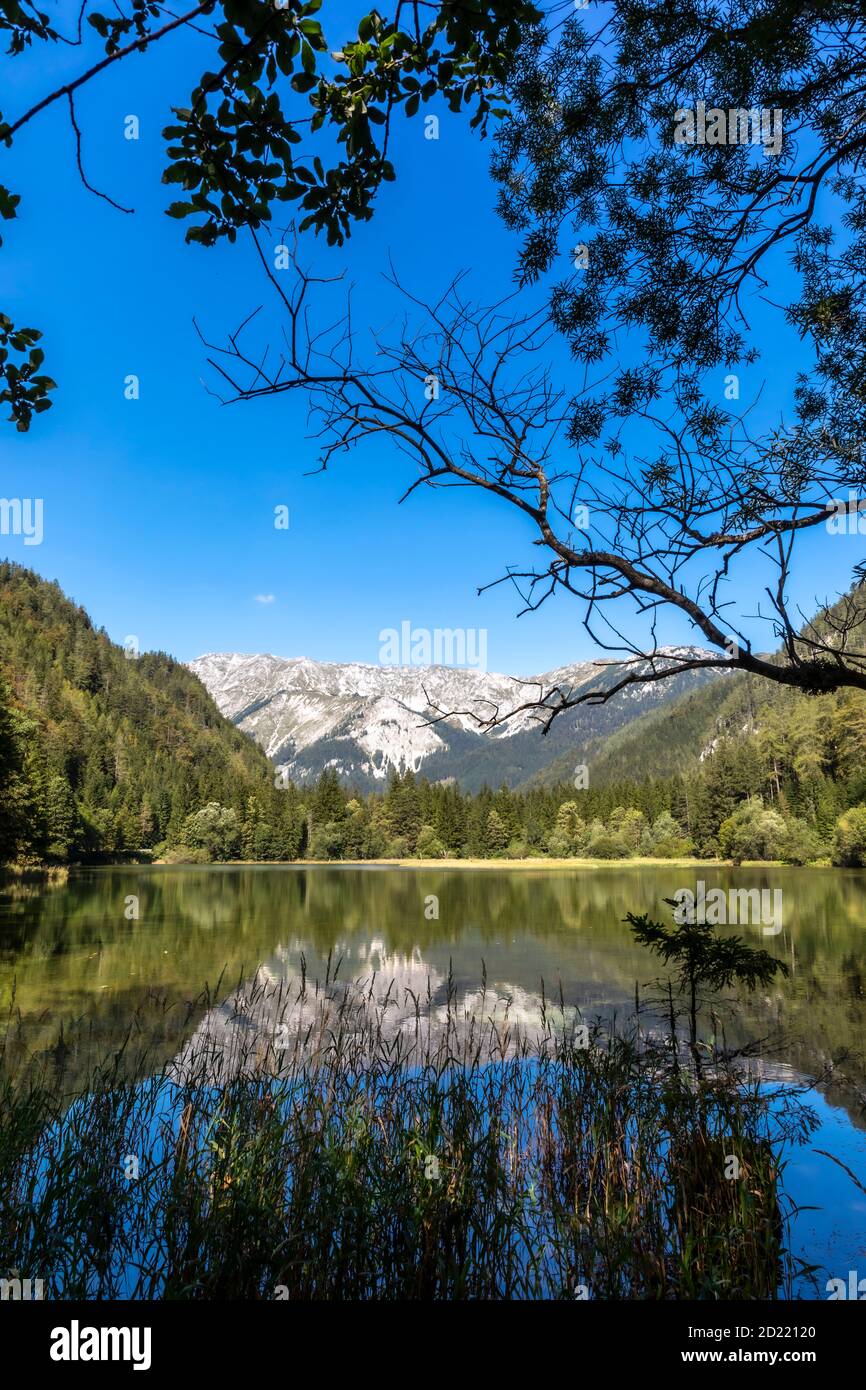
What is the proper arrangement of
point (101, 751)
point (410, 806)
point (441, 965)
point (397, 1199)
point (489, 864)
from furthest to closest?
point (101, 751) < point (410, 806) < point (489, 864) < point (441, 965) < point (397, 1199)

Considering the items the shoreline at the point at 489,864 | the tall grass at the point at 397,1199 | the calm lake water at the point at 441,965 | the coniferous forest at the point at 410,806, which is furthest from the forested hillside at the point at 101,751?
the tall grass at the point at 397,1199

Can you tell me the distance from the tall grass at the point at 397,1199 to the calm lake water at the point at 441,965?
1177 mm

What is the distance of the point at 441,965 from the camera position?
64.1ft

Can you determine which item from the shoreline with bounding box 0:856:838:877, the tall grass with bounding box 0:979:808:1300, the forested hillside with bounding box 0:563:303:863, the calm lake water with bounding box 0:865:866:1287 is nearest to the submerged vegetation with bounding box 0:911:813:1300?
the tall grass with bounding box 0:979:808:1300

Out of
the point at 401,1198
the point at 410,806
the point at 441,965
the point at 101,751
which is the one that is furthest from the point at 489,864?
the point at 401,1198

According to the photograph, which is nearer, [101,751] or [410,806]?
[410,806]

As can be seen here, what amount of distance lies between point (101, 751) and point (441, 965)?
316ft

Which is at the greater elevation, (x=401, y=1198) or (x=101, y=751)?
(x=101, y=751)

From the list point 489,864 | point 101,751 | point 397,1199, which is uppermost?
point 101,751

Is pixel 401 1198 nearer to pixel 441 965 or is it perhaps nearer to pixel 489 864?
pixel 441 965

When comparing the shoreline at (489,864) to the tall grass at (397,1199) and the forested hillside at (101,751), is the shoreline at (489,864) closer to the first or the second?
the forested hillside at (101,751)

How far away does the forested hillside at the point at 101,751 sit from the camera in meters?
48.7

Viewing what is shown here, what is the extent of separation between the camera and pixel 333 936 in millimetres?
24906
